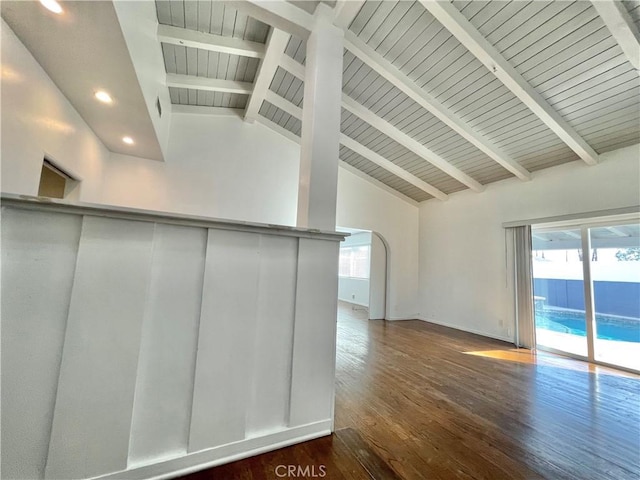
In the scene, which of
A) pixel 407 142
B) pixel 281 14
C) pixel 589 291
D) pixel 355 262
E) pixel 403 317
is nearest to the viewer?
pixel 281 14

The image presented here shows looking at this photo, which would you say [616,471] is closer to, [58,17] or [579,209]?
[579,209]

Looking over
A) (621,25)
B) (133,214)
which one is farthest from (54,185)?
(621,25)

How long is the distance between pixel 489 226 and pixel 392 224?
1920mm

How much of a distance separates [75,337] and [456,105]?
4.28m

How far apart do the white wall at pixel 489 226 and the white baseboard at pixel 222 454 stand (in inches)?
168

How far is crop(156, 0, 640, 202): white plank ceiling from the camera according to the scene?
2.37 metres

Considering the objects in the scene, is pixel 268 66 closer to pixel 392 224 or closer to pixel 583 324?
pixel 392 224

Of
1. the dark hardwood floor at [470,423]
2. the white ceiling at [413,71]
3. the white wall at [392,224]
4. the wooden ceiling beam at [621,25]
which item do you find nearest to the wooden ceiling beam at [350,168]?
the white wall at [392,224]

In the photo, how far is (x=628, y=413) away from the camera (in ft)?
6.89

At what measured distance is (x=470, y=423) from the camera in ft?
6.19

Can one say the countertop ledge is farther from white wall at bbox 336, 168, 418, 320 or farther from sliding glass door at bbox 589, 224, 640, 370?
sliding glass door at bbox 589, 224, 640, 370

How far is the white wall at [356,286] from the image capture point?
8.35 meters

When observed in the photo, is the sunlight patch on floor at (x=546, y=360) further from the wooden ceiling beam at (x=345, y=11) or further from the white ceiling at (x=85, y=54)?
the white ceiling at (x=85, y=54)

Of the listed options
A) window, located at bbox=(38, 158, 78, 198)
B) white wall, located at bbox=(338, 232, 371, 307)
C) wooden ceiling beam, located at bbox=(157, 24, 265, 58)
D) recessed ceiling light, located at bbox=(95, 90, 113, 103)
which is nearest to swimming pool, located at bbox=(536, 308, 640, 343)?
white wall, located at bbox=(338, 232, 371, 307)
